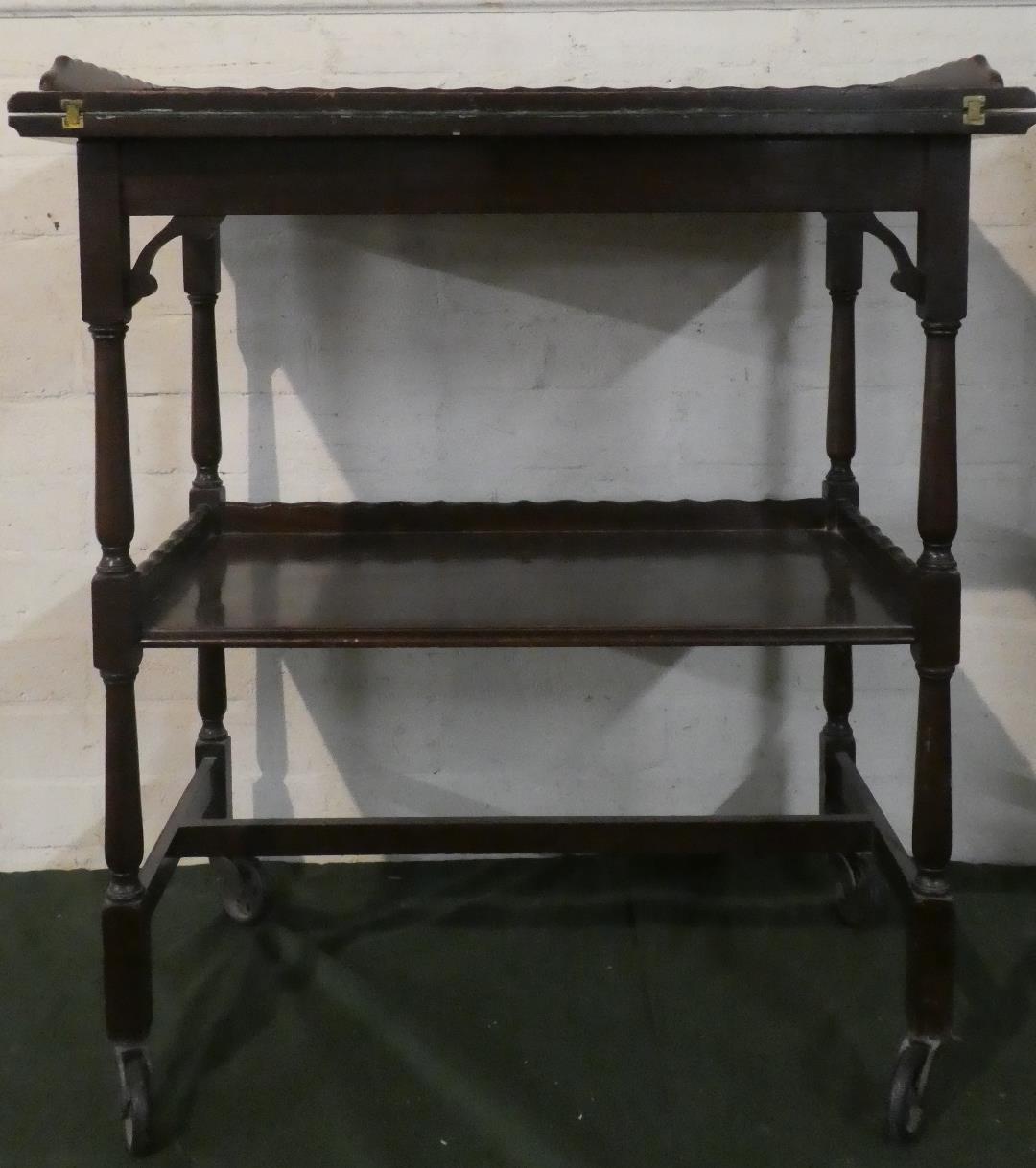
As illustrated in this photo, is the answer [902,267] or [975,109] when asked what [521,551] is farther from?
[975,109]

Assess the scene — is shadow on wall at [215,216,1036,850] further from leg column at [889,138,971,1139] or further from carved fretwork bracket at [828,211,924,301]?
leg column at [889,138,971,1139]

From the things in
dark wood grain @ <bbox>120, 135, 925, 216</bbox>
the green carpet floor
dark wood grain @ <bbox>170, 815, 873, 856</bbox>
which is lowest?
the green carpet floor

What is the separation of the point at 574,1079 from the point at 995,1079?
19.6 inches

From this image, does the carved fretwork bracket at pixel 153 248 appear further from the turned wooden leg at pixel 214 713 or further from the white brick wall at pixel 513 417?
the turned wooden leg at pixel 214 713

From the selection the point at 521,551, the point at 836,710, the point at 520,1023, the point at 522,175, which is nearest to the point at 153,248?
the point at 522,175

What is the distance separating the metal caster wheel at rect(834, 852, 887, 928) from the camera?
1.87 metres

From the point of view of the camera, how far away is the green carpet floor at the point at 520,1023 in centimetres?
147

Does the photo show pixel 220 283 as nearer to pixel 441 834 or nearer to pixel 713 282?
pixel 713 282

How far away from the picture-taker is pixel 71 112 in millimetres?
1296

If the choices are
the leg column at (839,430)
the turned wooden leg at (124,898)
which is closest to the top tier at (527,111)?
the leg column at (839,430)

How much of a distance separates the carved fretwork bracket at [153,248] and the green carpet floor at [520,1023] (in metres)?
0.91

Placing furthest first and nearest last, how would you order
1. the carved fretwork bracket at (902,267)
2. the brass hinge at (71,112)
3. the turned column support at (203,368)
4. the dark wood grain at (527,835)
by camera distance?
the turned column support at (203,368) → the dark wood grain at (527,835) → the carved fretwork bracket at (902,267) → the brass hinge at (71,112)

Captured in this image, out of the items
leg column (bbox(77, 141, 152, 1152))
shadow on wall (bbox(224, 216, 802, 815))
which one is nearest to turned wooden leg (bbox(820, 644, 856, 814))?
shadow on wall (bbox(224, 216, 802, 815))

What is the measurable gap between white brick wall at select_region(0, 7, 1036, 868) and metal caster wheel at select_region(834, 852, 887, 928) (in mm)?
Answer: 234
